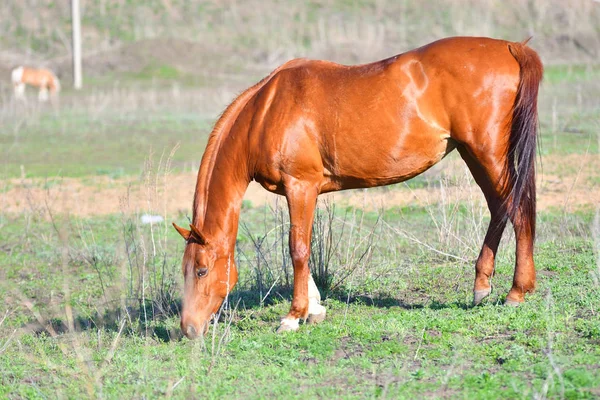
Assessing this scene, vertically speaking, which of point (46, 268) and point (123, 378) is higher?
point (123, 378)

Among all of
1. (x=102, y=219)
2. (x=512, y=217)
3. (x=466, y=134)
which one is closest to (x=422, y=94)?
(x=466, y=134)

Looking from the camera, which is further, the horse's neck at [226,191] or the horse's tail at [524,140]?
the horse's neck at [226,191]

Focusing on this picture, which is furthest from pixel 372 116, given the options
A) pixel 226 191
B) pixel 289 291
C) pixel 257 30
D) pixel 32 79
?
pixel 257 30

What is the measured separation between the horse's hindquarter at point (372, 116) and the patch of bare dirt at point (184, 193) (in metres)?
4.39

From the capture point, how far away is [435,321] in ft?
18.2

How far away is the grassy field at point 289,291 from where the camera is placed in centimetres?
468

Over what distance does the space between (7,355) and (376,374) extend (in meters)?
2.62

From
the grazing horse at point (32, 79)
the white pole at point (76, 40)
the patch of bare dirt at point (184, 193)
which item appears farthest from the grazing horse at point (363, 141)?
the white pole at point (76, 40)

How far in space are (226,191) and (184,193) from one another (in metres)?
6.28

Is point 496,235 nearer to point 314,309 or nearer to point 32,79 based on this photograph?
point 314,309

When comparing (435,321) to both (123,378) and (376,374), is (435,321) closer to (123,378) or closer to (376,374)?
(376,374)

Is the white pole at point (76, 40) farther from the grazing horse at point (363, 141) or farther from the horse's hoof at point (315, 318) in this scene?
the horse's hoof at point (315, 318)

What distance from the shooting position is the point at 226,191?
5.95 m

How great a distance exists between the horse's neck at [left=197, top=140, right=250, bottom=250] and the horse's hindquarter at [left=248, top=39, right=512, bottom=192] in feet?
0.55
